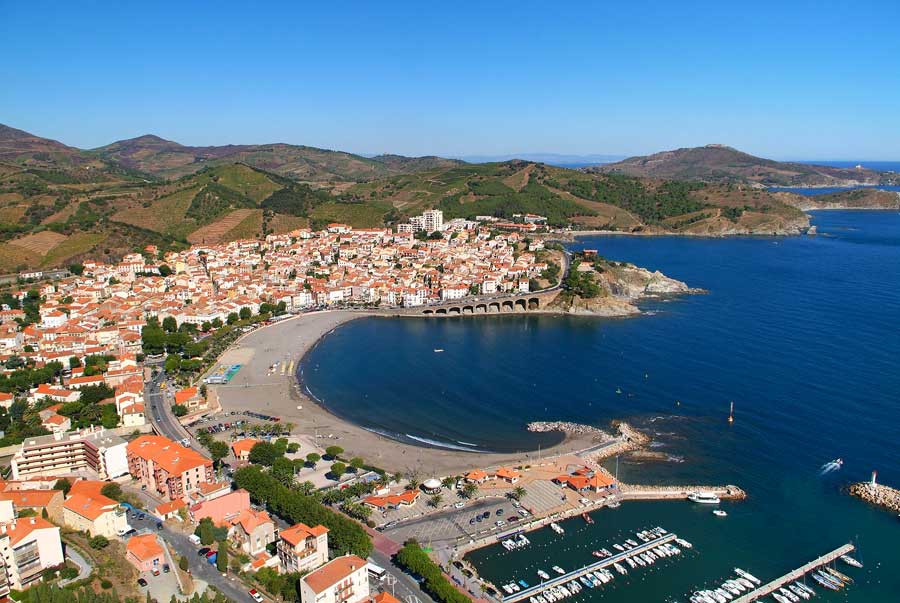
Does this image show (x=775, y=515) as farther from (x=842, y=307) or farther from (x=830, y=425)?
(x=842, y=307)

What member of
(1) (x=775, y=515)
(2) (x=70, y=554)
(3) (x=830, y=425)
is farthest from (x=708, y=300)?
(2) (x=70, y=554)

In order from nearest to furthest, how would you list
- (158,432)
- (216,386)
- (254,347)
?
(158,432)
(216,386)
(254,347)

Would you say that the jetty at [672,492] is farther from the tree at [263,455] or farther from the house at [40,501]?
the house at [40,501]

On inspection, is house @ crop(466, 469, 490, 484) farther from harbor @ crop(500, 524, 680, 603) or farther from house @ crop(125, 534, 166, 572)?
house @ crop(125, 534, 166, 572)

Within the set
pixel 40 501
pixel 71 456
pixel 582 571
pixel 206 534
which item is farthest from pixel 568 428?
pixel 71 456

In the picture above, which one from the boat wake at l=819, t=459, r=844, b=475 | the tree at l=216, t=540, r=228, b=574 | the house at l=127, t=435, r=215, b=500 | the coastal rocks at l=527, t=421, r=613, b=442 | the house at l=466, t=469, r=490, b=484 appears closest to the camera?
the tree at l=216, t=540, r=228, b=574

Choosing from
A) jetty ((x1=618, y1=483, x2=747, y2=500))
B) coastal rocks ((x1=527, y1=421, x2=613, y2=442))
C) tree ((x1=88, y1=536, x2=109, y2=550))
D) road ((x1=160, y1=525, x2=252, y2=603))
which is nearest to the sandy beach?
coastal rocks ((x1=527, y1=421, x2=613, y2=442))
